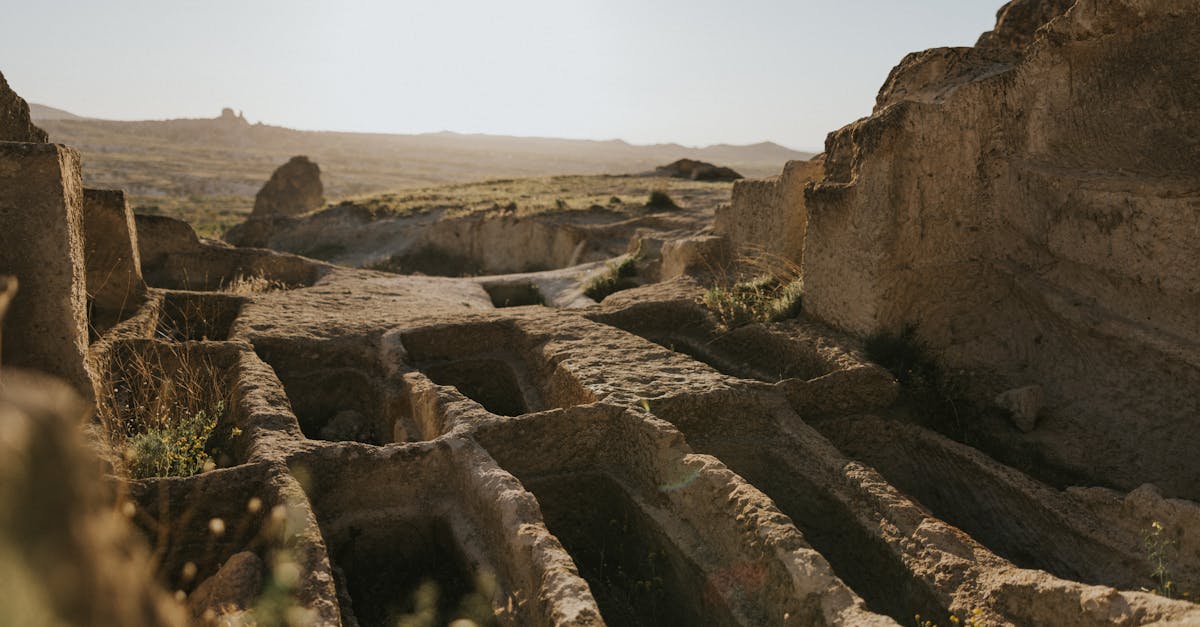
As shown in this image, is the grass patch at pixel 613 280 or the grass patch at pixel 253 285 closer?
the grass patch at pixel 253 285

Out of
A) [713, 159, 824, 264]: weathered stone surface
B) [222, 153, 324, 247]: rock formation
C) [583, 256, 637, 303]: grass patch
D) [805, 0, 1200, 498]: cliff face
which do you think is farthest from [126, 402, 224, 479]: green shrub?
[222, 153, 324, 247]: rock formation

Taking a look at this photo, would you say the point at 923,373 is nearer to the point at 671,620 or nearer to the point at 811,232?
the point at 811,232

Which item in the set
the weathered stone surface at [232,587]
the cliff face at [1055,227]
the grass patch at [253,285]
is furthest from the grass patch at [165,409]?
the cliff face at [1055,227]

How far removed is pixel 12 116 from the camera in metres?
5.34

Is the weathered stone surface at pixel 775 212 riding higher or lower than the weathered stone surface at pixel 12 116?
lower

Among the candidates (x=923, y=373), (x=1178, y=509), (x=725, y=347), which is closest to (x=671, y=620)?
(x=1178, y=509)

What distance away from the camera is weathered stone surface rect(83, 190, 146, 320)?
20.5 ft

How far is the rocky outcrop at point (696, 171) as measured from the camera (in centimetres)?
2844

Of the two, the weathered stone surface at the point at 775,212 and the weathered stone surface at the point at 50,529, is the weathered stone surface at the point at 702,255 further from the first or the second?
the weathered stone surface at the point at 50,529

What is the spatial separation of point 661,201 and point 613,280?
8894 mm

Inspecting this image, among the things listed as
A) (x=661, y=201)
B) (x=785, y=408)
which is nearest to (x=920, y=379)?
(x=785, y=408)

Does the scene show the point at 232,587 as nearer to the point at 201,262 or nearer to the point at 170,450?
the point at 170,450

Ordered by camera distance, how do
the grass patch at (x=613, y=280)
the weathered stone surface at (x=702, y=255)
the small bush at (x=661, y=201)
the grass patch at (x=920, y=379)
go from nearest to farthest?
the grass patch at (x=920, y=379), the weathered stone surface at (x=702, y=255), the grass patch at (x=613, y=280), the small bush at (x=661, y=201)

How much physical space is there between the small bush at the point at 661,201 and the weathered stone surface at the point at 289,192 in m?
12.7
